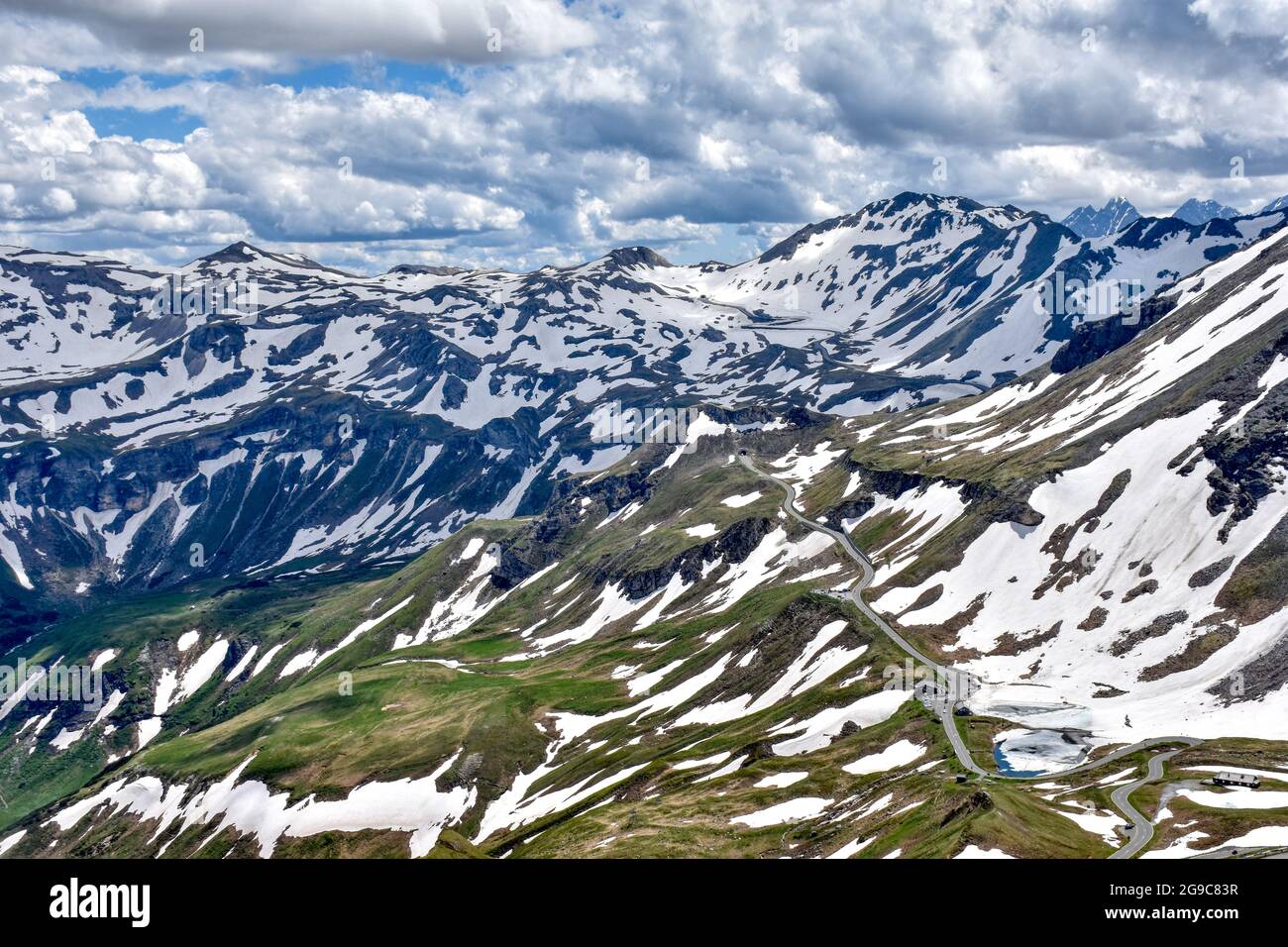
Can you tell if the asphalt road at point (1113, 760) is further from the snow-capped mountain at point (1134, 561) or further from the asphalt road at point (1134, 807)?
the snow-capped mountain at point (1134, 561)

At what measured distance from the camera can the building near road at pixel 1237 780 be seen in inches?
3020

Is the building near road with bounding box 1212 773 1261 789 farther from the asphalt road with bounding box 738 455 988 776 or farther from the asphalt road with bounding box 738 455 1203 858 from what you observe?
the asphalt road with bounding box 738 455 988 776

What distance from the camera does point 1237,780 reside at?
77750 millimetres

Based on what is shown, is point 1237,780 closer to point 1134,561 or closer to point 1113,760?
point 1113,760

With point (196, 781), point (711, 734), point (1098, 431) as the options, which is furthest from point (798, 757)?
point (196, 781)

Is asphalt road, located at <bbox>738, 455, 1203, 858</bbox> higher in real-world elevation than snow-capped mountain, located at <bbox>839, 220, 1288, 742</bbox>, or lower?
lower

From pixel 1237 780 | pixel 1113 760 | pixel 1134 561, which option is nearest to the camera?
pixel 1237 780

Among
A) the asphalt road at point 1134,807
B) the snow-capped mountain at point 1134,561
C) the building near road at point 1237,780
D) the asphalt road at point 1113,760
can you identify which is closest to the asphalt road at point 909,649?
the asphalt road at point 1113,760

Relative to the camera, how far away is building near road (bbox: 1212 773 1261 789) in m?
76.7

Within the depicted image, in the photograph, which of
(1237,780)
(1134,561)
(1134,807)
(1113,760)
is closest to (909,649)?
(1134,561)

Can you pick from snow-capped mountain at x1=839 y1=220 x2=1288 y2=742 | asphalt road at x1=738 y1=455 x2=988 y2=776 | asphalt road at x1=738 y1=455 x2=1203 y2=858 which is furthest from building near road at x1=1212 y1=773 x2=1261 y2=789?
snow-capped mountain at x1=839 y1=220 x2=1288 y2=742

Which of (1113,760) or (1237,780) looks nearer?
(1237,780)

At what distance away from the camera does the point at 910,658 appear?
13100 centimetres
